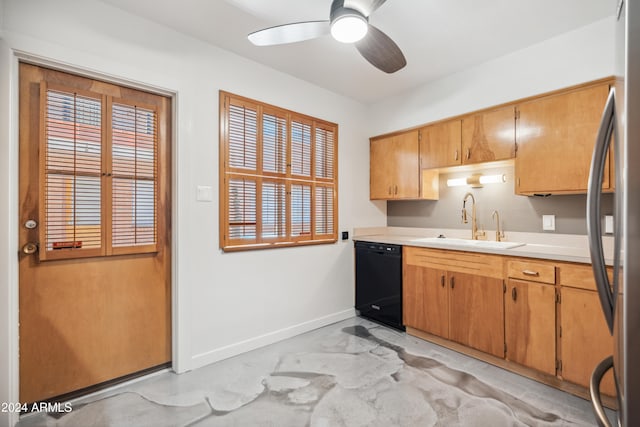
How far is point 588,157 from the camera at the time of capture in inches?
85.0

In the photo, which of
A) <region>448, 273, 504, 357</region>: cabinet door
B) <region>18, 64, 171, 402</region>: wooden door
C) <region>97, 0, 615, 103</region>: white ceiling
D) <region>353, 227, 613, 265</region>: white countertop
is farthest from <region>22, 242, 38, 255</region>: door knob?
<region>448, 273, 504, 357</region>: cabinet door

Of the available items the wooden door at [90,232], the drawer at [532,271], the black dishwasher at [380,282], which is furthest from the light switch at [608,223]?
the wooden door at [90,232]

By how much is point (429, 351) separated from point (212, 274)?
1.96m

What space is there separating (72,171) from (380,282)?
2.77 meters

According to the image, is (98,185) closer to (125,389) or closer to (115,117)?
(115,117)

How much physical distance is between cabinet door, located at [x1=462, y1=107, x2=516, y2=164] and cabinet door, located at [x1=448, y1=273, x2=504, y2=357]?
3.51ft

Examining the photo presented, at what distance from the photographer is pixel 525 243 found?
2734 millimetres

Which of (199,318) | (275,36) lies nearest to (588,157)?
(275,36)

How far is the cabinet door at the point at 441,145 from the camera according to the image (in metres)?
2.93

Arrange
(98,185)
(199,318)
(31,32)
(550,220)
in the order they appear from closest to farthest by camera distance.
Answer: (31,32), (98,185), (199,318), (550,220)

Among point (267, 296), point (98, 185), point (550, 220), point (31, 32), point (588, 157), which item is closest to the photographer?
point (31, 32)

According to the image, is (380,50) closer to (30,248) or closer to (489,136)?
(489,136)

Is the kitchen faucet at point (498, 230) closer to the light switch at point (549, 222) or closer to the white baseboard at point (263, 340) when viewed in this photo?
the light switch at point (549, 222)

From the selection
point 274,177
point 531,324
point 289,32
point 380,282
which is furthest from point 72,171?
point 531,324
